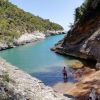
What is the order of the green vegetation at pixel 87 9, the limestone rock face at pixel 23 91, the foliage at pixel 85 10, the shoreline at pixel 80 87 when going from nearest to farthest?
the limestone rock face at pixel 23 91
the shoreline at pixel 80 87
the green vegetation at pixel 87 9
the foliage at pixel 85 10

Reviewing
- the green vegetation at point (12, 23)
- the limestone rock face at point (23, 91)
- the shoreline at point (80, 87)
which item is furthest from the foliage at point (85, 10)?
the green vegetation at point (12, 23)

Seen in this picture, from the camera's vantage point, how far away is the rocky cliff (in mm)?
62000

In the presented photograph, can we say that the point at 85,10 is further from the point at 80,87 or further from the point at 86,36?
the point at 80,87

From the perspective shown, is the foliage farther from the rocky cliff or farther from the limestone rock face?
the limestone rock face

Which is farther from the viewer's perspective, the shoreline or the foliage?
the foliage

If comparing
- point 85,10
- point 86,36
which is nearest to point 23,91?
point 86,36

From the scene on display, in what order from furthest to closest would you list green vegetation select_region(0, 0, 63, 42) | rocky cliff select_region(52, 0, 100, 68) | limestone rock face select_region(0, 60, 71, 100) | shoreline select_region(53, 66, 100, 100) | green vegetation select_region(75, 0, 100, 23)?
green vegetation select_region(0, 0, 63, 42)
green vegetation select_region(75, 0, 100, 23)
rocky cliff select_region(52, 0, 100, 68)
shoreline select_region(53, 66, 100, 100)
limestone rock face select_region(0, 60, 71, 100)

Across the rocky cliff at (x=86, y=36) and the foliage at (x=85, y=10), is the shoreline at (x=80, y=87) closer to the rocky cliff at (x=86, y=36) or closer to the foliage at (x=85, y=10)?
the rocky cliff at (x=86, y=36)

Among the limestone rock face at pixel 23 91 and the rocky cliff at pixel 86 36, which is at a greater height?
the rocky cliff at pixel 86 36

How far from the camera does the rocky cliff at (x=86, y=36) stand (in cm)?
6200

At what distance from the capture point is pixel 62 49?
265ft

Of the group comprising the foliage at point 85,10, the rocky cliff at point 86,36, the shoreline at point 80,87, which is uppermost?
the foliage at point 85,10

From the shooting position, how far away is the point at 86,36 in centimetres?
7088

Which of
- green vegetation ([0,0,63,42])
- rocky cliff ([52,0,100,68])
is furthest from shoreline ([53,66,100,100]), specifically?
green vegetation ([0,0,63,42])
